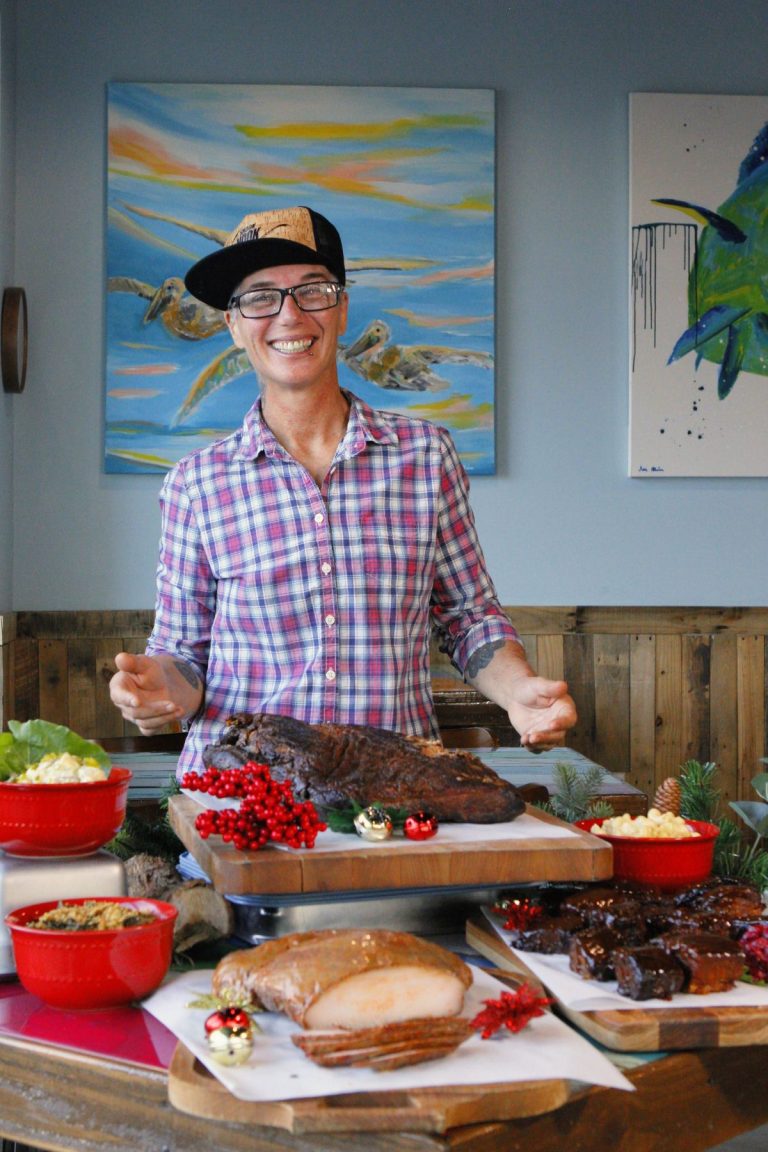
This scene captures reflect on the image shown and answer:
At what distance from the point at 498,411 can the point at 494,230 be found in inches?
22.0

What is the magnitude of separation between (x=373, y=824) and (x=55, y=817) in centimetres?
29

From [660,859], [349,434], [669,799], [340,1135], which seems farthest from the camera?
[349,434]

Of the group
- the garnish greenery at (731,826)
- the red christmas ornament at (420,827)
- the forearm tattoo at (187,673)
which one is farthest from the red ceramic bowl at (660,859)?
the forearm tattoo at (187,673)

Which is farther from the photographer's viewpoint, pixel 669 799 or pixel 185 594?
pixel 185 594

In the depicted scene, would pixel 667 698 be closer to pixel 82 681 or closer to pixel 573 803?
pixel 82 681

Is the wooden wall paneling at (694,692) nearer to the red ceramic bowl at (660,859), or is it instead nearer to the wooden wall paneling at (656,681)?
the wooden wall paneling at (656,681)

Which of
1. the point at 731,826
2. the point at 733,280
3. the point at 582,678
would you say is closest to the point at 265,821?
the point at 731,826

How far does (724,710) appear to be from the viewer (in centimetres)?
414

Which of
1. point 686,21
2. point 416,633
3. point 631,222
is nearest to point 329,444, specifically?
point 416,633

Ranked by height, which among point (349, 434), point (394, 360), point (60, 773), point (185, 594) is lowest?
point (60, 773)

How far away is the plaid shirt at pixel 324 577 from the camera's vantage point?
6.19 ft

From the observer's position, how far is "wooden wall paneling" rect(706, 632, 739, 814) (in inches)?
162

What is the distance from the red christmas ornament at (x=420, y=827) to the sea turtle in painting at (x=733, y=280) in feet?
A: 10.1

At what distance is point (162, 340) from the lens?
155 inches
